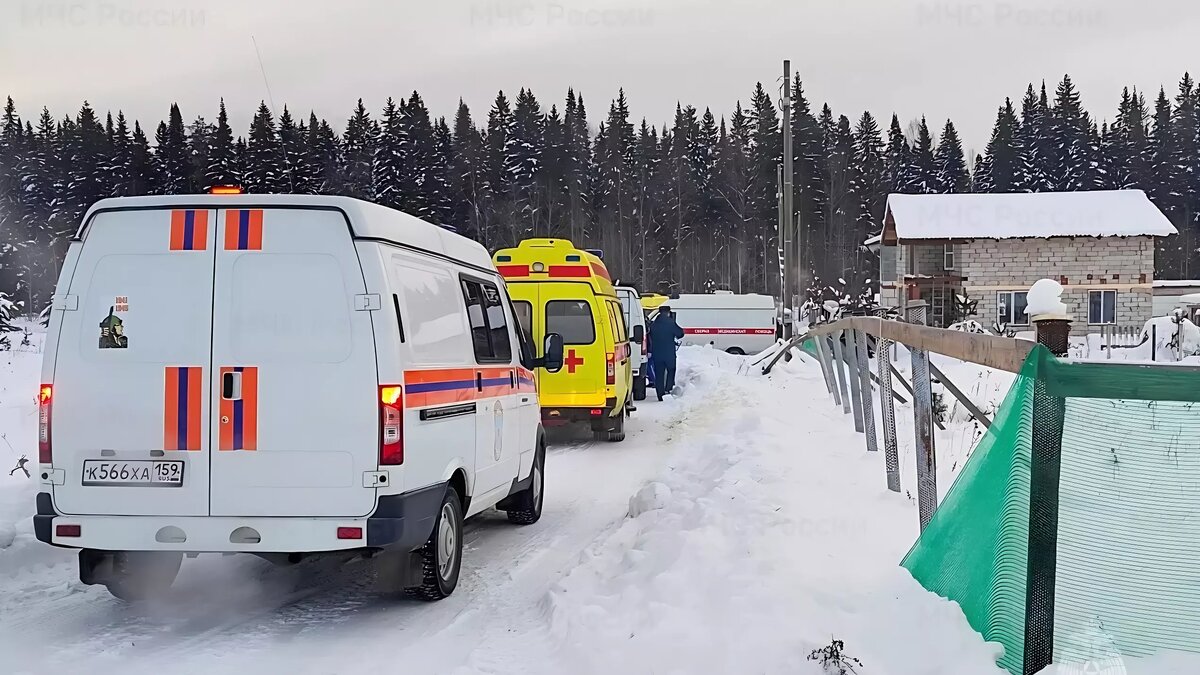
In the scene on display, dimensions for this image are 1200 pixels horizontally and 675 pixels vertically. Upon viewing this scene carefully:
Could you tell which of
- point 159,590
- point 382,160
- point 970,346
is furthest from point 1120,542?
point 382,160

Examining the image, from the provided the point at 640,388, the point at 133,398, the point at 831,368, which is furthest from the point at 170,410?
the point at 640,388

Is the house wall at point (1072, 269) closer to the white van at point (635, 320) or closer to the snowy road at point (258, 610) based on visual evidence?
the white van at point (635, 320)

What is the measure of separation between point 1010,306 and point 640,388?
34.4 meters

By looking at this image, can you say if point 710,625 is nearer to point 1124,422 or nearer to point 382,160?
point 1124,422

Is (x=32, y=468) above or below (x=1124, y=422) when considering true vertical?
below

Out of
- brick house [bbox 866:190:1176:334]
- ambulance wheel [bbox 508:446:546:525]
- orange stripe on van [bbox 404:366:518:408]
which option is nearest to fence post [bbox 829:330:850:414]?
ambulance wheel [bbox 508:446:546:525]

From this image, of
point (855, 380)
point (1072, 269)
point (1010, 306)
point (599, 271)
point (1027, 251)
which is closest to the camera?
point (855, 380)

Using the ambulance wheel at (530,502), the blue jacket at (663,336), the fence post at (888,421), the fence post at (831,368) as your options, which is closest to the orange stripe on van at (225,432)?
the ambulance wheel at (530,502)

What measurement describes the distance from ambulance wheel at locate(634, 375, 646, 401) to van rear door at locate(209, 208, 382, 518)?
50.4 feet

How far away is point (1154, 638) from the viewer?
3.43 m

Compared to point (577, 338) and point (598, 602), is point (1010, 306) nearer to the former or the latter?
point (577, 338)

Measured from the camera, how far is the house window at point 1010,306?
158 ft

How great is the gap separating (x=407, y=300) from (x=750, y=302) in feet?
108

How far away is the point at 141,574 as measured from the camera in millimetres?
5746
